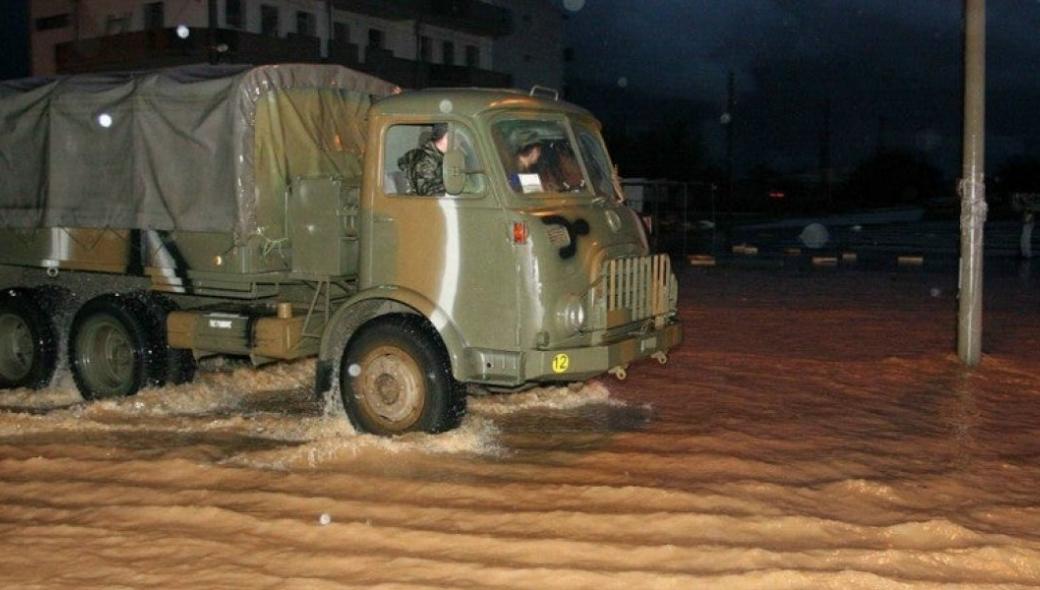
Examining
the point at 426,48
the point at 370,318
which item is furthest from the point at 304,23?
the point at 370,318

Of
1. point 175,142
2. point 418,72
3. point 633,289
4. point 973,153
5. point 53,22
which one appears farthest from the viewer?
point 418,72

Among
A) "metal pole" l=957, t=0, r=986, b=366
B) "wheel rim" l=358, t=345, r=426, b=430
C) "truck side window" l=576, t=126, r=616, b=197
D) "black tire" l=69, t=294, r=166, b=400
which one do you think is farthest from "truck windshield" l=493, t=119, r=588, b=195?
"metal pole" l=957, t=0, r=986, b=366

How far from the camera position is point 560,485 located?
26.0ft

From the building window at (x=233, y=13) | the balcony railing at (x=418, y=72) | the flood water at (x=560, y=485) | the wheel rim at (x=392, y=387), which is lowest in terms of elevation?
the flood water at (x=560, y=485)

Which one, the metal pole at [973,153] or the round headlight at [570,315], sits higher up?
the metal pole at [973,153]

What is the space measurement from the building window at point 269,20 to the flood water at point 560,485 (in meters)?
33.4

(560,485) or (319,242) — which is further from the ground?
(319,242)

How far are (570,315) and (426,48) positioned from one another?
46269mm

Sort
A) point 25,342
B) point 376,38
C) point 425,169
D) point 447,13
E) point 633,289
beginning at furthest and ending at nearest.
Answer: point 447,13
point 376,38
point 25,342
point 633,289
point 425,169

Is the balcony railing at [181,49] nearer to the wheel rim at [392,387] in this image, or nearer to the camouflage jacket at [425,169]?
the camouflage jacket at [425,169]

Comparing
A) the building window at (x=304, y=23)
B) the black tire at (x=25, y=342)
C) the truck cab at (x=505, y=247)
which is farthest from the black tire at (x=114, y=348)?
the building window at (x=304, y=23)

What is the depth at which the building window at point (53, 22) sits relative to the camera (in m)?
47.7

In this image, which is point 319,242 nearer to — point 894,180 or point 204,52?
point 204,52

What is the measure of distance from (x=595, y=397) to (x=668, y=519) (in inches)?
167
